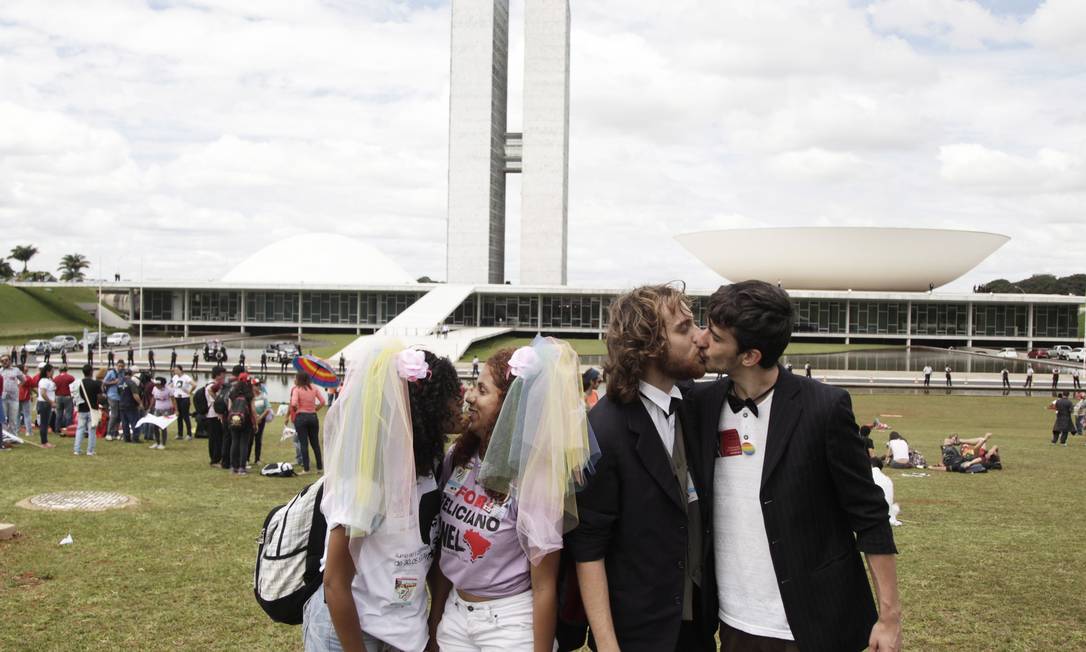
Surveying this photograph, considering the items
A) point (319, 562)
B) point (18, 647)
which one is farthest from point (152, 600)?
point (319, 562)

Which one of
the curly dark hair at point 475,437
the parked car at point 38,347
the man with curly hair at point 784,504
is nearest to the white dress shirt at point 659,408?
the man with curly hair at point 784,504

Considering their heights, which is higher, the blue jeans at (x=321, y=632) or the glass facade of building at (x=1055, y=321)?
the glass facade of building at (x=1055, y=321)

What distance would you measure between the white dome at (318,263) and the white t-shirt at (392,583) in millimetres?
71179

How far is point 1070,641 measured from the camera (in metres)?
4.84

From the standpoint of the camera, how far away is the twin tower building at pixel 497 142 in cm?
6253

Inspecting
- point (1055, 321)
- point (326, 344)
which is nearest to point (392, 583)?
point (326, 344)

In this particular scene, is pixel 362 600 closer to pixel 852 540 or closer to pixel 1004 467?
pixel 852 540

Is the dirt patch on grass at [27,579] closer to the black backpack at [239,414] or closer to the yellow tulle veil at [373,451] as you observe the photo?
the yellow tulle veil at [373,451]

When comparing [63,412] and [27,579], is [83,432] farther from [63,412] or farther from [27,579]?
[27,579]

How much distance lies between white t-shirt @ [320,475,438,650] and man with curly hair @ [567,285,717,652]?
1.73 ft

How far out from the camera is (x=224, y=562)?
21.0ft

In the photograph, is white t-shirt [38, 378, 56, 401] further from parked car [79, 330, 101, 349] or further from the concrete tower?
the concrete tower

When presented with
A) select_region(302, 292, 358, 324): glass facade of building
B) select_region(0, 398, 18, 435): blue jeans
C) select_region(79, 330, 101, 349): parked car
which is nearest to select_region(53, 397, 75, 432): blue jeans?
select_region(0, 398, 18, 435): blue jeans

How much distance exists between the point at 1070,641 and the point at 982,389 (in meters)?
29.2
